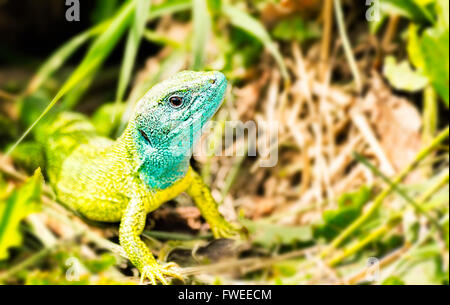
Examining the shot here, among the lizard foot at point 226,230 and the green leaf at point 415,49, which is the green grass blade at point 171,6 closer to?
the green leaf at point 415,49

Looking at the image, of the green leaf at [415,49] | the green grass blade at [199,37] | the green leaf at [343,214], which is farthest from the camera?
the green leaf at [415,49]

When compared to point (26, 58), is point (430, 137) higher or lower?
lower

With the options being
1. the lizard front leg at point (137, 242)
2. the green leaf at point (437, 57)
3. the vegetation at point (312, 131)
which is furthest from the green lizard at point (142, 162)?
the green leaf at point (437, 57)

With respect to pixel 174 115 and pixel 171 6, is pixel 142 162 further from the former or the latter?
pixel 171 6

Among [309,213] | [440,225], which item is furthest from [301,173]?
[440,225]

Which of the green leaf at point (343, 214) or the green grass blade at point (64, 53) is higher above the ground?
the green grass blade at point (64, 53)
